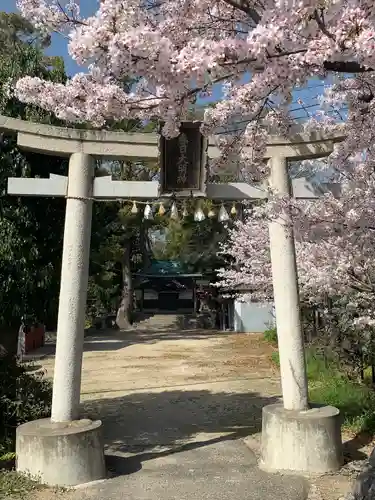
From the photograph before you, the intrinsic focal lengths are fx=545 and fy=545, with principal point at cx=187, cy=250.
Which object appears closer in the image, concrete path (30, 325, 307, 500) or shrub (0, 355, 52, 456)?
concrete path (30, 325, 307, 500)

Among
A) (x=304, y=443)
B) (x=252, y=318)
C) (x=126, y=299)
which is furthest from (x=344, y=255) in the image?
(x=126, y=299)

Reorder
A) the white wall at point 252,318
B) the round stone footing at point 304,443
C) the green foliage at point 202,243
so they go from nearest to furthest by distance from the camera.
Result: the round stone footing at point 304,443 < the white wall at point 252,318 < the green foliage at point 202,243

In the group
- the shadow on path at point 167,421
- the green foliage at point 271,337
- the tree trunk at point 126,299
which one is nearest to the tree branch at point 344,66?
the shadow on path at point 167,421

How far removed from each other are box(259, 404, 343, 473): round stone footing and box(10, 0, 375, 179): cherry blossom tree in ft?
11.0

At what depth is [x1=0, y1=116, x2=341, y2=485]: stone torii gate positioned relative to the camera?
20.1 ft

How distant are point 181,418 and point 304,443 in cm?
335

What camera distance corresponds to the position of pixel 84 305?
265 inches

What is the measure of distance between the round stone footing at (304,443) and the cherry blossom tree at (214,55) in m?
3.35

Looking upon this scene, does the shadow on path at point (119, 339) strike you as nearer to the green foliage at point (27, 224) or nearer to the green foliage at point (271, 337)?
the green foliage at point (271, 337)

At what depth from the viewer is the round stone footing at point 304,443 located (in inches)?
252

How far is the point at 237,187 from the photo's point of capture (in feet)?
24.0

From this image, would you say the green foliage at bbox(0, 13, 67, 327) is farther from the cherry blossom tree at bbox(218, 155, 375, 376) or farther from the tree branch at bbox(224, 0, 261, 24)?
the tree branch at bbox(224, 0, 261, 24)

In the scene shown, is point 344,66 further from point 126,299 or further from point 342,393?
point 126,299

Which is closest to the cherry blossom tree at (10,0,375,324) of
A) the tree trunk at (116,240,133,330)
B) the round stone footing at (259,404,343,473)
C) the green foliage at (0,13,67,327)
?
the green foliage at (0,13,67,327)
